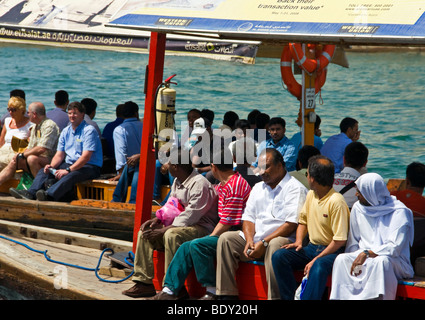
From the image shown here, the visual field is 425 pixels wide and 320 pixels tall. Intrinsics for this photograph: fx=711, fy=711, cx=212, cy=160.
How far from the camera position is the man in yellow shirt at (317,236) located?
5.12m

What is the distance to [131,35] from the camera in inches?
286

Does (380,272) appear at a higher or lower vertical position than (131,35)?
lower

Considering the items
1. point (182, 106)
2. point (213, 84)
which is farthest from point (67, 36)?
point (213, 84)

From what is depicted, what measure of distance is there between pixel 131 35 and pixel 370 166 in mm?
11690

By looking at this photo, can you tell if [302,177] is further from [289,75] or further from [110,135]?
[110,135]

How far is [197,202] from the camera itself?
5898 mm

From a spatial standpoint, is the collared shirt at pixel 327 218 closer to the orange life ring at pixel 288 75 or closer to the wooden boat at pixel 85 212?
the wooden boat at pixel 85 212

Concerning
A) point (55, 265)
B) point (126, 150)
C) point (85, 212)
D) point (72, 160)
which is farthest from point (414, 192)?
point (72, 160)

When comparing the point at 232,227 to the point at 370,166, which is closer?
the point at 232,227

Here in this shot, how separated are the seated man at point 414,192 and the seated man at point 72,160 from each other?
3.89 metres

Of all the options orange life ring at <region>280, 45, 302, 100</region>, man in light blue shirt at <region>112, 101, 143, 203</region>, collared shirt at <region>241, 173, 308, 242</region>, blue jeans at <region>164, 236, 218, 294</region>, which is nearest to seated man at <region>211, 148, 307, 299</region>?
collared shirt at <region>241, 173, 308, 242</region>

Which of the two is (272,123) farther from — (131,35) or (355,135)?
(131,35)

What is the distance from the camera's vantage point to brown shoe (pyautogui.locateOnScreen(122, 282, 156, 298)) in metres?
6.08

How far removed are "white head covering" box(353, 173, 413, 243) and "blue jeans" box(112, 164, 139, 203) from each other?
3.63 metres
